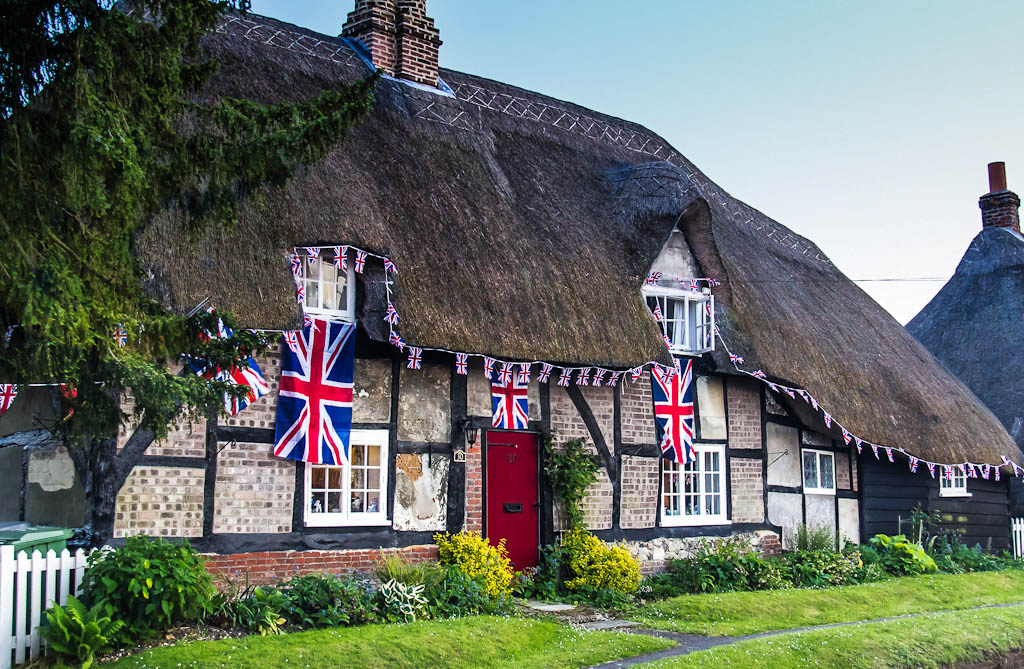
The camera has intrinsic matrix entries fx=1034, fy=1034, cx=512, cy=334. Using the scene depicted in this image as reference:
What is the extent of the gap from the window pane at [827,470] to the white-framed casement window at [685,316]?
383 centimetres

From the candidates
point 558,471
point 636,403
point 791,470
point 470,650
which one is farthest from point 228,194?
point 791,470

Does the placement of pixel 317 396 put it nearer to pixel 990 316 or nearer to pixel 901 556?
pixel 901 556

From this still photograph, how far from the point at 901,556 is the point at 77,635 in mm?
13453

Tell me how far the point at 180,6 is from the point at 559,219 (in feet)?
27.9

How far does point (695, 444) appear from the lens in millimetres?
15789

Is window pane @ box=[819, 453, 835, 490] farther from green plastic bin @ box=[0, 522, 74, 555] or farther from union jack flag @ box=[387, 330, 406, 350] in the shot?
green plastic bin @ box=[0, 522, 74, 555]

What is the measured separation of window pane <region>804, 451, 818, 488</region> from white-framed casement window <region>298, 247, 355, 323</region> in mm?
9225

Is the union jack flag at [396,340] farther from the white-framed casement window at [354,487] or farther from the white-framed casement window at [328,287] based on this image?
the white-framed casement window at [354,487]

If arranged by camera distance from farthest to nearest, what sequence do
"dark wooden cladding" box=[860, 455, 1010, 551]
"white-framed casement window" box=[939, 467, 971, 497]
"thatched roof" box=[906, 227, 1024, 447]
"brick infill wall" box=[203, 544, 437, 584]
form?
"thatched roof" box=[906, 227, 1024, 447] → "white-framed casement window" box=[939, 467, 971, 497] → "dark wooden cladding" box=[860, 455, 1010, 551] → "brick infill wall" box=[203, 544, 437, 584]

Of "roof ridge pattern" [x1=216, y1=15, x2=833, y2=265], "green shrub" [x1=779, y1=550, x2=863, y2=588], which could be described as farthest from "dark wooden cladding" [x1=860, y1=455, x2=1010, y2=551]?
"roof ridge pattern" [x1=216, y1=15, x2=833, y2=265]

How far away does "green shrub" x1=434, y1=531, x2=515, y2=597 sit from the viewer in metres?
12.3

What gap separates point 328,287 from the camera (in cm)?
1226

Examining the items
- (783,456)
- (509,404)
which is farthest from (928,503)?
(509,404)

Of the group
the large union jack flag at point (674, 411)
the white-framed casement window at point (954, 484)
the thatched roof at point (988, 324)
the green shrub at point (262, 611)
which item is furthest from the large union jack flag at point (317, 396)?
the thatched roof at point (988, 324)
